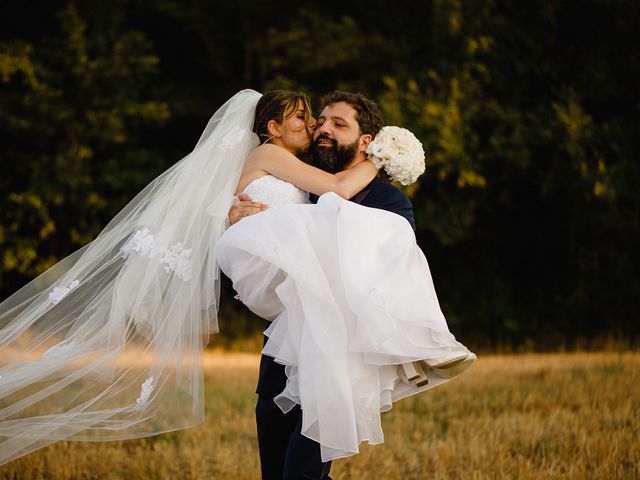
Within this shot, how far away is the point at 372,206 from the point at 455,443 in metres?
3.16

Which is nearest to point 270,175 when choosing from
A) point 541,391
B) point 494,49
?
point 541,391

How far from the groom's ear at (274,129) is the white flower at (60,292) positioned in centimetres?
137

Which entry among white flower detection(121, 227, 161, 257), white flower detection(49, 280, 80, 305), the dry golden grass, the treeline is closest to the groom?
white flower detection(121, 227, 161, 257)

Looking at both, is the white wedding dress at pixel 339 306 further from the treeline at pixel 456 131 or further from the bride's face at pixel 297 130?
the treeline at pixel 456 131

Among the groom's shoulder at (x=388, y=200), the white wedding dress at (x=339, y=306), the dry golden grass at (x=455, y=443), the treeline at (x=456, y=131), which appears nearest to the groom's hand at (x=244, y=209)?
the white wedding dress at (x=339, y=306)

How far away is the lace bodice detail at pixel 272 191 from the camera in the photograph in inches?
178

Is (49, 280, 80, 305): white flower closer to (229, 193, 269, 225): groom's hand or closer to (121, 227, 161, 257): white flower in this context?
(121, 227, 161, 257): white flower

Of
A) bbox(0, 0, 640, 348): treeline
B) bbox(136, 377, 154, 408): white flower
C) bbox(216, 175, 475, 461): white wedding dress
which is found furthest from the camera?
bbox(0, 0, 640, 348): treeline

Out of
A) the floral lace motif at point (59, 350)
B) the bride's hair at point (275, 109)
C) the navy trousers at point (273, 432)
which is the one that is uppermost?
the bride's hair at point (275, 109)

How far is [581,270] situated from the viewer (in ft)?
52.2

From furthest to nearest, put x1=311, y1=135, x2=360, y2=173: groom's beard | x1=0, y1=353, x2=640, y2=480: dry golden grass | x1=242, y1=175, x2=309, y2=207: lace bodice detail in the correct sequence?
x1=0, y1=353, x2=640, y2=480: dry golden grass < x1=311, y1=135, x2=360, y2=173: groom's beard < x1=242, y1=175, x2=309, y2=207: lace bodice detail

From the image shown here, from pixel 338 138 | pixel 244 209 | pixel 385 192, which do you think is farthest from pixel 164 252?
pixel 385 192

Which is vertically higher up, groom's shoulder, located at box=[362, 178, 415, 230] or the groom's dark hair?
the groom's dark hair

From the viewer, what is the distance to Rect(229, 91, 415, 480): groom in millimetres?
4457
